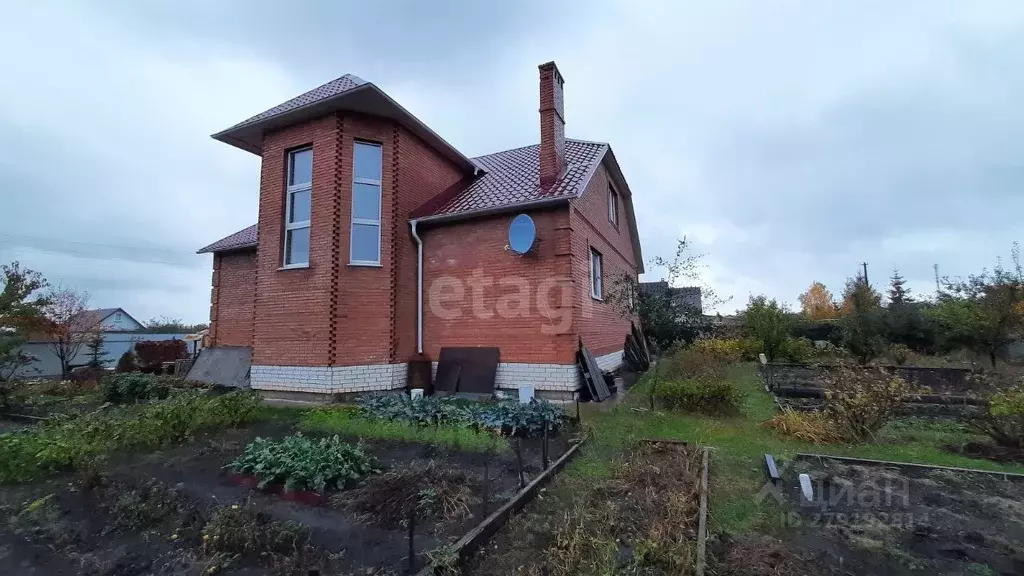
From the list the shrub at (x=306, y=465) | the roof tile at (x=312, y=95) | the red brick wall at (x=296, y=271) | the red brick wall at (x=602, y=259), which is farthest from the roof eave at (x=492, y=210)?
the shrub at (x=306, y=465)

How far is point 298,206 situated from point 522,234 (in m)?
4.88

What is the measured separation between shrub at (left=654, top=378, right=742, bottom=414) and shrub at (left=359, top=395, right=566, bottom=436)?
241 cm

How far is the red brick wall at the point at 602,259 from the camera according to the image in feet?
29.7

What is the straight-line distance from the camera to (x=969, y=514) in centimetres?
375

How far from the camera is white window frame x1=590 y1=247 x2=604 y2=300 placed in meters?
10.6

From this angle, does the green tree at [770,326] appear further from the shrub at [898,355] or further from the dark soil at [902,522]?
the dark soil at [902,522]

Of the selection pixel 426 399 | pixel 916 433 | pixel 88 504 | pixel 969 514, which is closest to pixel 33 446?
pixel 88 504

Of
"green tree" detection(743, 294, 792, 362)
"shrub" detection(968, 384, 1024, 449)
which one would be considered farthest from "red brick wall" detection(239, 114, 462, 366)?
"green tree" detection(743, 294, 792, 362)

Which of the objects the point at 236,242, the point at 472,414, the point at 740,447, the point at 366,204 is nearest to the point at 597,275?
the point at 472,414

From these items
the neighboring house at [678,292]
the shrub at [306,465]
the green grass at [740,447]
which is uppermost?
the neighboring house at [678,292]

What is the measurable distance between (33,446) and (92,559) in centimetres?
301

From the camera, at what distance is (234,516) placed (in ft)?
11.2

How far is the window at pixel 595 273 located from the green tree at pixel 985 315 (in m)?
12.2

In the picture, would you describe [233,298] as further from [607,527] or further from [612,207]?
[607,527]
